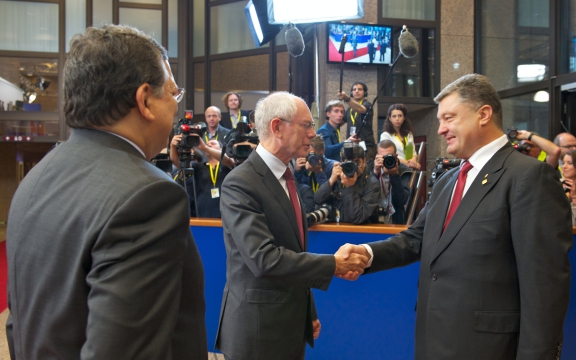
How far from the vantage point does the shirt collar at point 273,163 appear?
6.55ft

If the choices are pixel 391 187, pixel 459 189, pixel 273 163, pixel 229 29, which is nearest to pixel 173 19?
pixel 229 29

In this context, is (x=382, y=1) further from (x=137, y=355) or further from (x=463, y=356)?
(x=137, y=355)

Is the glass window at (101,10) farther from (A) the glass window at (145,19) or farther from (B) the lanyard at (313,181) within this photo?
(B) the lanyard at (313,181)

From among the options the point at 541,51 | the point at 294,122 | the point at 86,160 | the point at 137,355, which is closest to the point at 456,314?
the point at 294,122

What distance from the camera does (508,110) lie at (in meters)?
7.81

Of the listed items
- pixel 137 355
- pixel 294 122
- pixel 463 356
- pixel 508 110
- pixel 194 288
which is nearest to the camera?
pixel 137 355

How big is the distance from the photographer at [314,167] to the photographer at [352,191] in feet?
0.97

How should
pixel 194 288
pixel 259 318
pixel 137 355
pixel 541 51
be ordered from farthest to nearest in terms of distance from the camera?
1. pixel 541 51
2. pixel 259 318
3. pixel 194 288
4. pixel 137 355

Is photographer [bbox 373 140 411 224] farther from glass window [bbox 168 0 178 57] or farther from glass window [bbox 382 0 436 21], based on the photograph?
glass window [bbox 168 0 178 57]

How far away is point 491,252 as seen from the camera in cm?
166

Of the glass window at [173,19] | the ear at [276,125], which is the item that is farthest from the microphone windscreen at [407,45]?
the glass window at [173,19]

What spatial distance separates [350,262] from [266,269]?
43 centimetres

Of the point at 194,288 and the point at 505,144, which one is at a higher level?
the point at 505,144

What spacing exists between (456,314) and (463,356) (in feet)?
0.46
